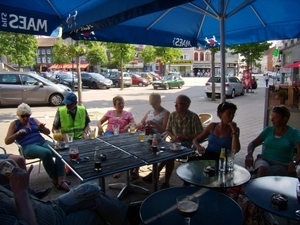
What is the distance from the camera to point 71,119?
4.07m

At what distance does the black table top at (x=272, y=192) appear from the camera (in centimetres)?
185

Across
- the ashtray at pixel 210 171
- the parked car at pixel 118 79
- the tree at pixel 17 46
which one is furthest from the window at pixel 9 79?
the parked car at pixel 118 79

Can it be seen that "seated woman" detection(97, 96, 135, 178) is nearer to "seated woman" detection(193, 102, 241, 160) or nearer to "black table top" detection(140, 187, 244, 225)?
"seated woman" detection(193, 102, 241, 160)

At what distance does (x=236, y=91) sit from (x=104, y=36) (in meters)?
14.2

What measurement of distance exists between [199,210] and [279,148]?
1644mm

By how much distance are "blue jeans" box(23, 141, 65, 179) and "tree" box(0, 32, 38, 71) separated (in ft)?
47.2

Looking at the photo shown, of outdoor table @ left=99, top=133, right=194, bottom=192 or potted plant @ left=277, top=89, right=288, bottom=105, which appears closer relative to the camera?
outdoor table @ left=99, top=133, right=194, bottom=192

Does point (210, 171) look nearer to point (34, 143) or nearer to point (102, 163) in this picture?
point (102, 163)

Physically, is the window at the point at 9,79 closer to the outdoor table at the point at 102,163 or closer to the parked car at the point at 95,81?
the outdoor table at the point at 102,163

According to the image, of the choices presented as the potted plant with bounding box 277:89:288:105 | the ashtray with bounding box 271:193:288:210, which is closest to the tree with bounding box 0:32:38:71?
the potted plant with bounding box 277:89:288:105

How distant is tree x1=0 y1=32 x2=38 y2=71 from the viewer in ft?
50.9

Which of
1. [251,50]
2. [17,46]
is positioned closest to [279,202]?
[17,46]

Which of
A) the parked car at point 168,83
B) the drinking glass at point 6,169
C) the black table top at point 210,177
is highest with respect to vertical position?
the parked car at point 168,83

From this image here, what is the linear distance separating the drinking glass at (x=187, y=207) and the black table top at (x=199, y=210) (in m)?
0.18
